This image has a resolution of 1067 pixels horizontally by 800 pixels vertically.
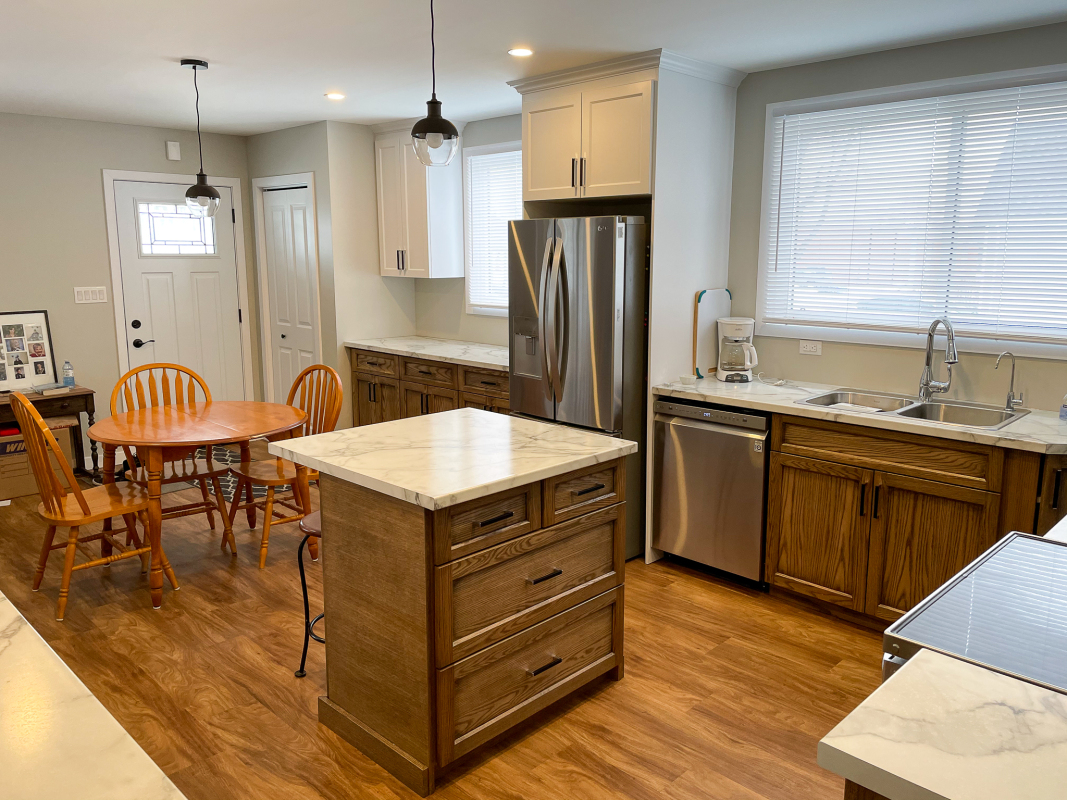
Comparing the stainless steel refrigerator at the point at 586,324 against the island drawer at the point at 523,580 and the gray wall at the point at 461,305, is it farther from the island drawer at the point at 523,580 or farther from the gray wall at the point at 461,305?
the gray wall at the point at 461,305

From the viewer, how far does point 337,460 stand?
7.53 feet

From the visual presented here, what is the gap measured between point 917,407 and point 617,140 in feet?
5.92

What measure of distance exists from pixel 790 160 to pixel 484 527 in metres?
2.60

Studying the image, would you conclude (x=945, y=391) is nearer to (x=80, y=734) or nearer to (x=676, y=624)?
(x=676, y=624)

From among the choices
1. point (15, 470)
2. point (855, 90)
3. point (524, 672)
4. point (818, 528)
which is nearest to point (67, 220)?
point (15, 470)

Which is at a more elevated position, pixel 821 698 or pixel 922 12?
pixel 922 12

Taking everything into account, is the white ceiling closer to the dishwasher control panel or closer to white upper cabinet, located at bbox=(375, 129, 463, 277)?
white upper cabinet, located at bbox=(375, 129, 463, 277)

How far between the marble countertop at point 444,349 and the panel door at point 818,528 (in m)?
1.74

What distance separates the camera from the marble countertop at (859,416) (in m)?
2.71

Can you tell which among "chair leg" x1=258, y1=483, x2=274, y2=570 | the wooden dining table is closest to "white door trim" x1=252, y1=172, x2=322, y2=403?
the wooden dining table

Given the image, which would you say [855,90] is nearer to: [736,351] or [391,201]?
[736,351]

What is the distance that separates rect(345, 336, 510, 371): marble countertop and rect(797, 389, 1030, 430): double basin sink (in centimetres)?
178

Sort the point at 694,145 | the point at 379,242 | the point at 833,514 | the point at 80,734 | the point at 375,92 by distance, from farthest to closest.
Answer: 1. the point at 379,242
2. the point at 375,92
3. the point at 694,145
4. the point at 833,514
5. the point at 80,734

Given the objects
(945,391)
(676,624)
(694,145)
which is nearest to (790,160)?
(694,145)
